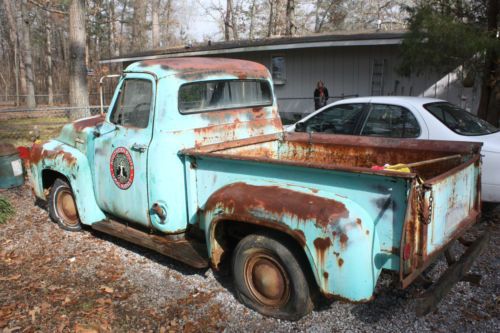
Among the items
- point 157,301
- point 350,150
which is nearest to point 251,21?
point 350,150

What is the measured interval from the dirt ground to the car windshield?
1.47 meters

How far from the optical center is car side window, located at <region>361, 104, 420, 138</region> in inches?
238

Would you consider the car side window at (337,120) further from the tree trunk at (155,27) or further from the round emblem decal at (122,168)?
the tree trunk at (155,27)

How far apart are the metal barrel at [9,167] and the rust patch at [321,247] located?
6418 mm

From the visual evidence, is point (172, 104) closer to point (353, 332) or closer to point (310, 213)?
point (310, 213)

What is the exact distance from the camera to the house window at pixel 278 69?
1775 centimetres

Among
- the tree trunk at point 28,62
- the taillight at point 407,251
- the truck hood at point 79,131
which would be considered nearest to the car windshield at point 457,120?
the taillight at point 407,251

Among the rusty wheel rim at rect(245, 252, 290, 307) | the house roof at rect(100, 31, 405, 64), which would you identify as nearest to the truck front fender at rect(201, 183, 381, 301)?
the rusty wheel rim at rect(245, 252, 290, 307)

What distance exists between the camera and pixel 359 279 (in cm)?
292

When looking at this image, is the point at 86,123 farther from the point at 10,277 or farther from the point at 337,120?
the point at 337,120

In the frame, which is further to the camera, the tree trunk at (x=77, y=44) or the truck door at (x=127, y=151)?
the tree trunk at (x=77, y=44)

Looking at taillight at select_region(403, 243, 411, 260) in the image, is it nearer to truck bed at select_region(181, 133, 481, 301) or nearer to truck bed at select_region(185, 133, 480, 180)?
truck bed at select_region(181, 133, 481, 301)

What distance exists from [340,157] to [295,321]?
195 centimetres

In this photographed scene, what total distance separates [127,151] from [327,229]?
229 cm
